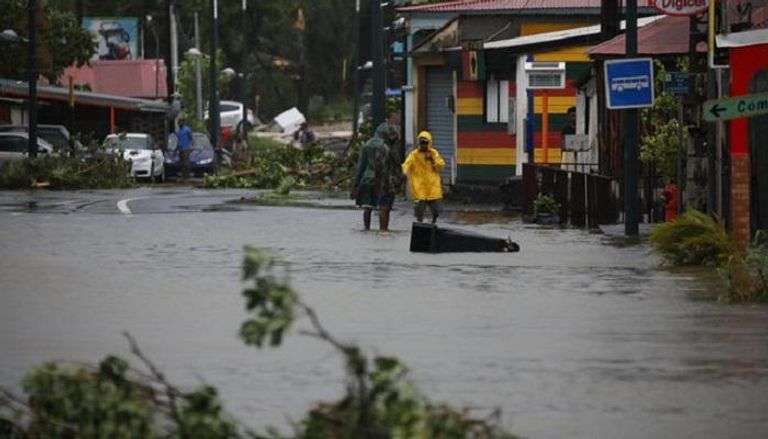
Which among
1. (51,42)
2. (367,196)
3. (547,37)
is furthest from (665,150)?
(51,42)

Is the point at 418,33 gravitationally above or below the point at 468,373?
above

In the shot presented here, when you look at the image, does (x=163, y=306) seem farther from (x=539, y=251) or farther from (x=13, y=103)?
(x=13, y=103)

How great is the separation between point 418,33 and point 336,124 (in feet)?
212

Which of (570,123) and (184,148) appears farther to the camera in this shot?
(184,148)

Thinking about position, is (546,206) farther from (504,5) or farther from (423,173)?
(504,5)

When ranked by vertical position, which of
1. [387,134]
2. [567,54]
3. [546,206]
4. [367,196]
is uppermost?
[567,54]

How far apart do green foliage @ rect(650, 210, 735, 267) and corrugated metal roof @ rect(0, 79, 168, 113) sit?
41.9 m

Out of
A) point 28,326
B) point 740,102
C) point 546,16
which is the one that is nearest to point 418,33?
point 546,16

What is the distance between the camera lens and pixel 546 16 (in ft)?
164

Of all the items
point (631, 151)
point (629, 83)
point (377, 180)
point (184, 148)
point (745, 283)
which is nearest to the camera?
point (745, 283)

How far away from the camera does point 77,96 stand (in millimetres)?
68938

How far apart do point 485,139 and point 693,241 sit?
87.6 ft

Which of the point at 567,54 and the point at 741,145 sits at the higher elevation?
the point at 567,54

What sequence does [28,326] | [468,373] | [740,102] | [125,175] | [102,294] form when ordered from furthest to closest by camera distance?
[125,175], [740,102], [102,294], [28,326], [468,373]
